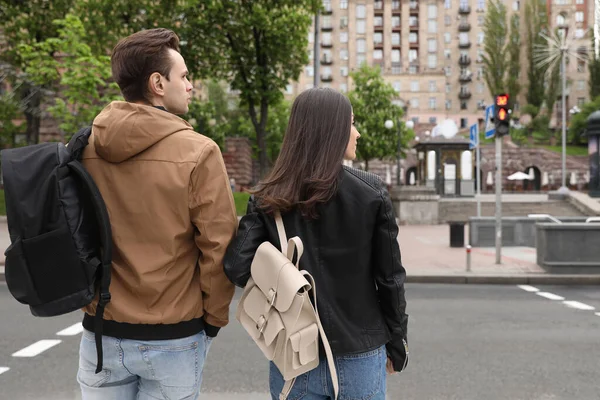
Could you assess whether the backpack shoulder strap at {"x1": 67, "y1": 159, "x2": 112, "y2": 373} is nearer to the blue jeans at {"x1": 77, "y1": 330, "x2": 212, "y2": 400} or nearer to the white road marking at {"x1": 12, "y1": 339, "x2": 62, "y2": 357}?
the blue jeans at {"x1": 77, "y1": 330, "x2": 212, "y2": 400}

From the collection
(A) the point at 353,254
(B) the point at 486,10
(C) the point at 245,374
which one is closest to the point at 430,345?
(C) the point at 245,374

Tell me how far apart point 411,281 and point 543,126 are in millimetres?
69531

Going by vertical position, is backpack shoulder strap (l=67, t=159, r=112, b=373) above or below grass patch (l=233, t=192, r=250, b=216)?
above

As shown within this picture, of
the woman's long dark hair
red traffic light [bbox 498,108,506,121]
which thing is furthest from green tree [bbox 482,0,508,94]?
the woman's long dark hair

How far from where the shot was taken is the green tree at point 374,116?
142 feet

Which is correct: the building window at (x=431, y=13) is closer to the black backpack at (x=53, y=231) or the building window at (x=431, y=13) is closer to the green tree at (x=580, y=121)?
the green tree at (x=580, y=121)

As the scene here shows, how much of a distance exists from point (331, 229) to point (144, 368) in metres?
0.78

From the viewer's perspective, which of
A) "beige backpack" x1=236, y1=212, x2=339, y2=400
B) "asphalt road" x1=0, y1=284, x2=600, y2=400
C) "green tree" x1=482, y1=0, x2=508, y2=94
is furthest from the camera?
"green tree" x1=482, y1=0, x2=508, y2=94

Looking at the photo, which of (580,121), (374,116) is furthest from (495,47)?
(374,116)

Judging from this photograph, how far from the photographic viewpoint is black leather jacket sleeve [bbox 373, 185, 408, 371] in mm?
2150

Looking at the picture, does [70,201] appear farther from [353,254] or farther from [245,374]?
[245,374]

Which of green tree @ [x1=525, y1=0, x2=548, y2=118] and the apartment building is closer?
green tree @ [x1=525, y1=0, x2=548, y2=118]

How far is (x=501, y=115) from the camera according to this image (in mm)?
12211

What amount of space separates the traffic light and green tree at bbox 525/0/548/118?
69.5 m
